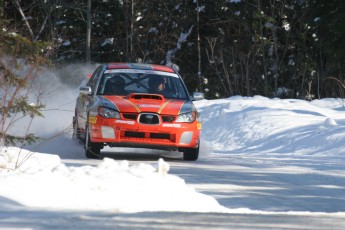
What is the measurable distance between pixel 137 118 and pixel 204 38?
3068 cm

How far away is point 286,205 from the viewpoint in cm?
1034

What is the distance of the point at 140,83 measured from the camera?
16.7 metres

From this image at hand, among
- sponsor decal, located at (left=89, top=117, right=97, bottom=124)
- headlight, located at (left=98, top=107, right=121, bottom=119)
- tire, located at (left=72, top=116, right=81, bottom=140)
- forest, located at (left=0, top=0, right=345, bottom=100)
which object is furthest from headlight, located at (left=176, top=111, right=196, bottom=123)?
forest, located at (left=0, top=0, right=345, bottom=100)

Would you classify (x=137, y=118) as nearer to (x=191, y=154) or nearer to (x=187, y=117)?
(x=187, y=117)

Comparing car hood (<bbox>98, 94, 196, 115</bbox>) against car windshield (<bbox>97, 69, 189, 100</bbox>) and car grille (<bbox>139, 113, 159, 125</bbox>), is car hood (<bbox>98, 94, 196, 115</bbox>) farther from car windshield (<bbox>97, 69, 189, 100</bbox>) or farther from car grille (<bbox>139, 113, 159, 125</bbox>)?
car windshield (<bbox>97, 69, 189, 100</bbox>)

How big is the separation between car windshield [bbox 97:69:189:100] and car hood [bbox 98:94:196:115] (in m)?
0.44

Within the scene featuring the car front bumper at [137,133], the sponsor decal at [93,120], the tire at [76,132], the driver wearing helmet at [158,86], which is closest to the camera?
the car front bumper at [137,133]

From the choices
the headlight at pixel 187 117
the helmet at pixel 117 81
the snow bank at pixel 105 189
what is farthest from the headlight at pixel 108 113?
the snow bank at pixel 105 189

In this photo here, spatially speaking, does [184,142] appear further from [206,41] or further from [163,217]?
[206,41]

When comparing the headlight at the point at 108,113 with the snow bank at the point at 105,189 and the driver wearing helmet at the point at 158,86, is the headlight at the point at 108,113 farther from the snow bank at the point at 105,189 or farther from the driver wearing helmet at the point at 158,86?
the snow bank at the point at 105,189

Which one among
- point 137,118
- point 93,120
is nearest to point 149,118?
point 137,118

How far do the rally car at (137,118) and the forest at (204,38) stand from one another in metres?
23.4

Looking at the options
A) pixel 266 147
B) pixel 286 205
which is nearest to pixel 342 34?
pixel 266 147

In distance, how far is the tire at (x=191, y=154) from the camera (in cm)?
1591
